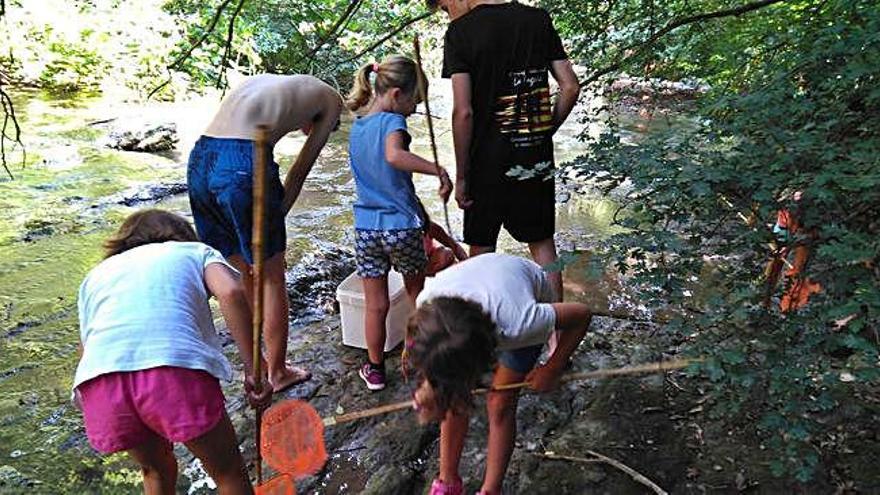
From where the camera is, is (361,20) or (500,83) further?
(361,20)

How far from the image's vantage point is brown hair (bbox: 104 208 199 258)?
197 cm

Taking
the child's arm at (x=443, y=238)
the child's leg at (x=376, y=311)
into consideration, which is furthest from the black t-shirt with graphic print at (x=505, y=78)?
the child's leg at (x=376, y=311)

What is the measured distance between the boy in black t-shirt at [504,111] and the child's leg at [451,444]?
0.72m

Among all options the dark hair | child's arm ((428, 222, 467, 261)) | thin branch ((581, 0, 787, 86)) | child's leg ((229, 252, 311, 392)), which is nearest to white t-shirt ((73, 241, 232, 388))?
the dark hair

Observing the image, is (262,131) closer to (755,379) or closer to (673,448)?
(755,379)

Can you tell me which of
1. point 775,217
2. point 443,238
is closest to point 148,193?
point 443,238

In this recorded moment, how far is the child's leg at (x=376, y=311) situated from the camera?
296 centimetres

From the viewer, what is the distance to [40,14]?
1007 centimetres

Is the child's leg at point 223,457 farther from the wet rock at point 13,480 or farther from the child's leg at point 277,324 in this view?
the wet rock at point 13,480

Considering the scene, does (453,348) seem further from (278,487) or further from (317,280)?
(317,280)

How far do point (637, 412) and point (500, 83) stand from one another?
1470 mm

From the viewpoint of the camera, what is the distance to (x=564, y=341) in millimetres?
2174

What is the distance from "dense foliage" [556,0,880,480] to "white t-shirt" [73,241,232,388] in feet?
3.73

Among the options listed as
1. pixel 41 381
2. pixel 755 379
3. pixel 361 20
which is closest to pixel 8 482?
pixel 41 381
